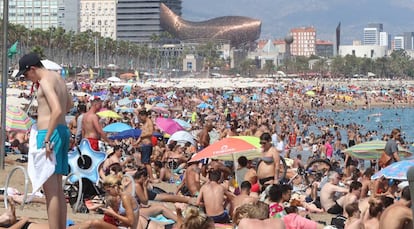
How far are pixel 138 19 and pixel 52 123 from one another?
18888 centimetres

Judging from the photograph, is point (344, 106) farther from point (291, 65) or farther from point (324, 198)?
point (291, 65)

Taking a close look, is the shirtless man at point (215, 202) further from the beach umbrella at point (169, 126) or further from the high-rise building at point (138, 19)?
the high-rise building at point (138, 19)

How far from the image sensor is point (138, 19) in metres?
193

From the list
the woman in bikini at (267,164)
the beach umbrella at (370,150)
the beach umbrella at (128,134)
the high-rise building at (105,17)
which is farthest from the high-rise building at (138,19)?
the woman in bikini at (267,164)

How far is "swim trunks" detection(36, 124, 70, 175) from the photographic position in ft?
18.8

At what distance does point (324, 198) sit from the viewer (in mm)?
12125

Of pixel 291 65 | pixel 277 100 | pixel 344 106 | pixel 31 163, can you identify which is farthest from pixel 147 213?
pixel 291 65

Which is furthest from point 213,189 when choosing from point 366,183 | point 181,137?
point 181,137

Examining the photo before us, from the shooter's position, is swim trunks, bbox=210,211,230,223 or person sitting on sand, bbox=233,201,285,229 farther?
swim trunks, bbox=210,211,230,223

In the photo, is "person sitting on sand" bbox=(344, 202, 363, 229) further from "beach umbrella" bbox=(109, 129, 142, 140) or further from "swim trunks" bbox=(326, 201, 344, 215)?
"beach umbrella" bbox=(109, 129, 142, 140)

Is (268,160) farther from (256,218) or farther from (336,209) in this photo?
(256,218)

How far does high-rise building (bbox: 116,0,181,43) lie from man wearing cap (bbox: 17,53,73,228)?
610 feet

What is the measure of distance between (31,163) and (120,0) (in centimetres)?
19024

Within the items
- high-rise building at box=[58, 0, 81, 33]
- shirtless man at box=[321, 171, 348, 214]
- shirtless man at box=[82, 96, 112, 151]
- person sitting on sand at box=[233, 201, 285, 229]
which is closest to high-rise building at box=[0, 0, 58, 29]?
high-rise building at box=[58, 0, 81, 33]
